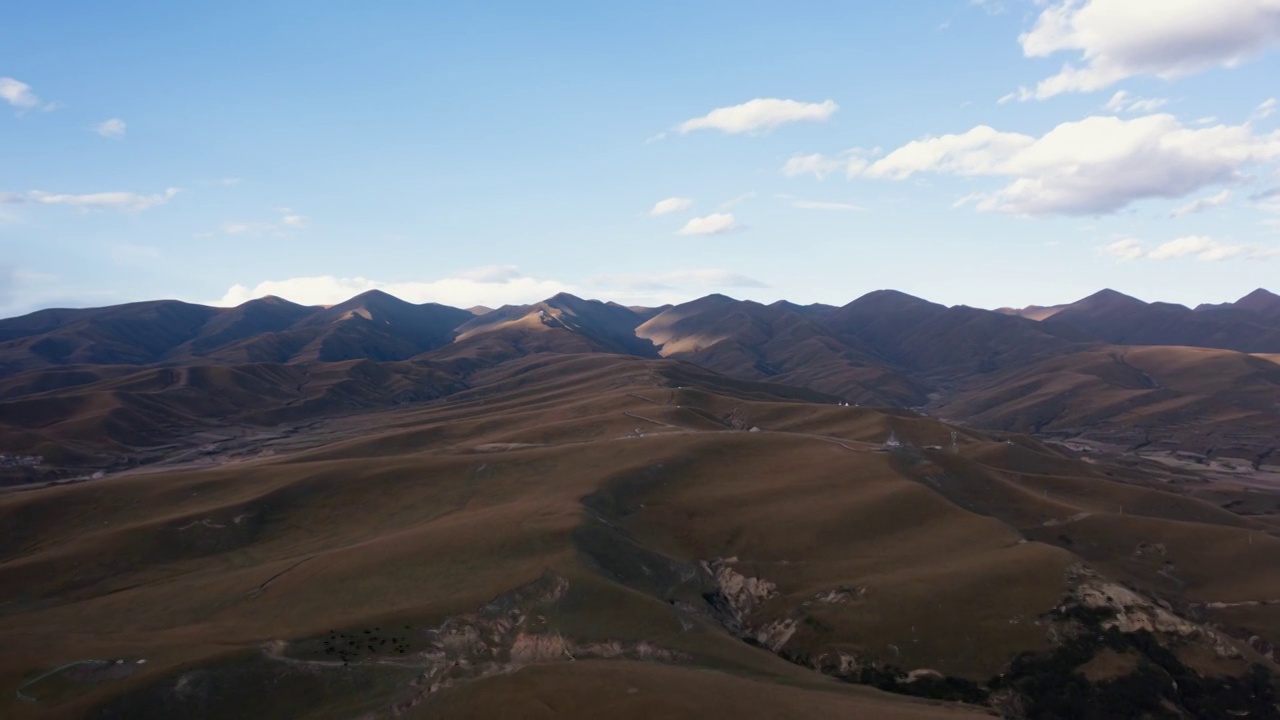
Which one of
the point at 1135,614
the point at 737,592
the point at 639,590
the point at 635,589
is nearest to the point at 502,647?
the point at 635,589

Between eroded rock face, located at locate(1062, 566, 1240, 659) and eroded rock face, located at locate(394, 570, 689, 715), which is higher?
eroded rock face, located at locate(394, 570, 689, 715)

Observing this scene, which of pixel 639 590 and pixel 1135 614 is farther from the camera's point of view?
pixel 639 590

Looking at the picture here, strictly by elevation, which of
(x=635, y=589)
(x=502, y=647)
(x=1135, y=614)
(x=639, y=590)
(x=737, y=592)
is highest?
(x=635, y=589)

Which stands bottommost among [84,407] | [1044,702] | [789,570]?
[1044,702]

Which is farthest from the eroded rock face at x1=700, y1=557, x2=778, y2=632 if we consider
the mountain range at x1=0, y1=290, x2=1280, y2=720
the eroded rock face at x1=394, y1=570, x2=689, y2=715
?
the eroded rock face at x1=394, y1=570, x2=689, y2=715

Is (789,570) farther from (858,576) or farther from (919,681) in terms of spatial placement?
(919,681)

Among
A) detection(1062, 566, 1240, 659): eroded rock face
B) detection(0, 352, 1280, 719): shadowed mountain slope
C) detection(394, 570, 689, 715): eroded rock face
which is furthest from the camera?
detection(1062, 566, 1240, 659): eroded rock face

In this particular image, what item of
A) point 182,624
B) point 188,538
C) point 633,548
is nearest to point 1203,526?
point 633,548

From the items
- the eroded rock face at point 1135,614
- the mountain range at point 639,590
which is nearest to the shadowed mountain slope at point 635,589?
the eroded rock face at point 1135,614

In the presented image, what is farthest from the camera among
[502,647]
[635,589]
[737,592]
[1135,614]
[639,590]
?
[737,592]

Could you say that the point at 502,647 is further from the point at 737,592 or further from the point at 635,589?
the point at 737,592

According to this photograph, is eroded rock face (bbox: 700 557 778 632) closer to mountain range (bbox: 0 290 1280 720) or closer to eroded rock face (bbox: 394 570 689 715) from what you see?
mountain range (bbox: 0 290 1280 720)
